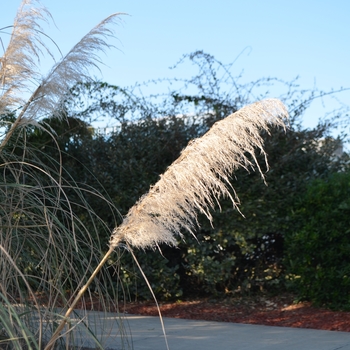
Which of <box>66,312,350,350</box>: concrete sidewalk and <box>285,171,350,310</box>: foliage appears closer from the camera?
<box>66,312,350,350</box>: concrete sidewalk

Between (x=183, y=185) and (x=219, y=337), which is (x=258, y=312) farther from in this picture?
(x=183, y=185)

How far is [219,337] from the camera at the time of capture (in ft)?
21.9

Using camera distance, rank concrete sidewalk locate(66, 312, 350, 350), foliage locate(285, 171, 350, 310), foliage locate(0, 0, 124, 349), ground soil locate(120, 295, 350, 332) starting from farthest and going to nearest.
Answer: foliage locate(285, 171, 350, 310) < ground soil locate(120, 295, 350, 332) < concrete sidewalk locate(66, 312, 350, 350) < foliage locate(0, 0, 124, 349)

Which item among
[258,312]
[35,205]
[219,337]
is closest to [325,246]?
[258,312]

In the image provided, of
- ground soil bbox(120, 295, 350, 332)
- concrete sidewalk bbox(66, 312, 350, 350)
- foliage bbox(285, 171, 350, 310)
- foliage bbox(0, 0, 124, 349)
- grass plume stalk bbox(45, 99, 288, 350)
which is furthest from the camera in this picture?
foliage bbox(285, 171, 350, 310)

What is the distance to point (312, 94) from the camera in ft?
30.5

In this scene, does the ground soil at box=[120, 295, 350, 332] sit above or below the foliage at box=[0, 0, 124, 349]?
below

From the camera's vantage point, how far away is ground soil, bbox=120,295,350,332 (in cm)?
732

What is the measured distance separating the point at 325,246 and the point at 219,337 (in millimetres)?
2059

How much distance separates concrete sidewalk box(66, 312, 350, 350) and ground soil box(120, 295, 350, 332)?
0.36m

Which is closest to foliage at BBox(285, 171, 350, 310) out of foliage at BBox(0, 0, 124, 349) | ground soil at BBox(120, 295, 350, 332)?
ground soil at BBox(120, 295, 350, 332)

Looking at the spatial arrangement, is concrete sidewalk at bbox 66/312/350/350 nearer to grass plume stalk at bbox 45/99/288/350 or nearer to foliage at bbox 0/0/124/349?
foliage at bbox 0/0/124/349

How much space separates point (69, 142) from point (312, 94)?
394 centimetres

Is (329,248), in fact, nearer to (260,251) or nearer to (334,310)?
(334,310)
